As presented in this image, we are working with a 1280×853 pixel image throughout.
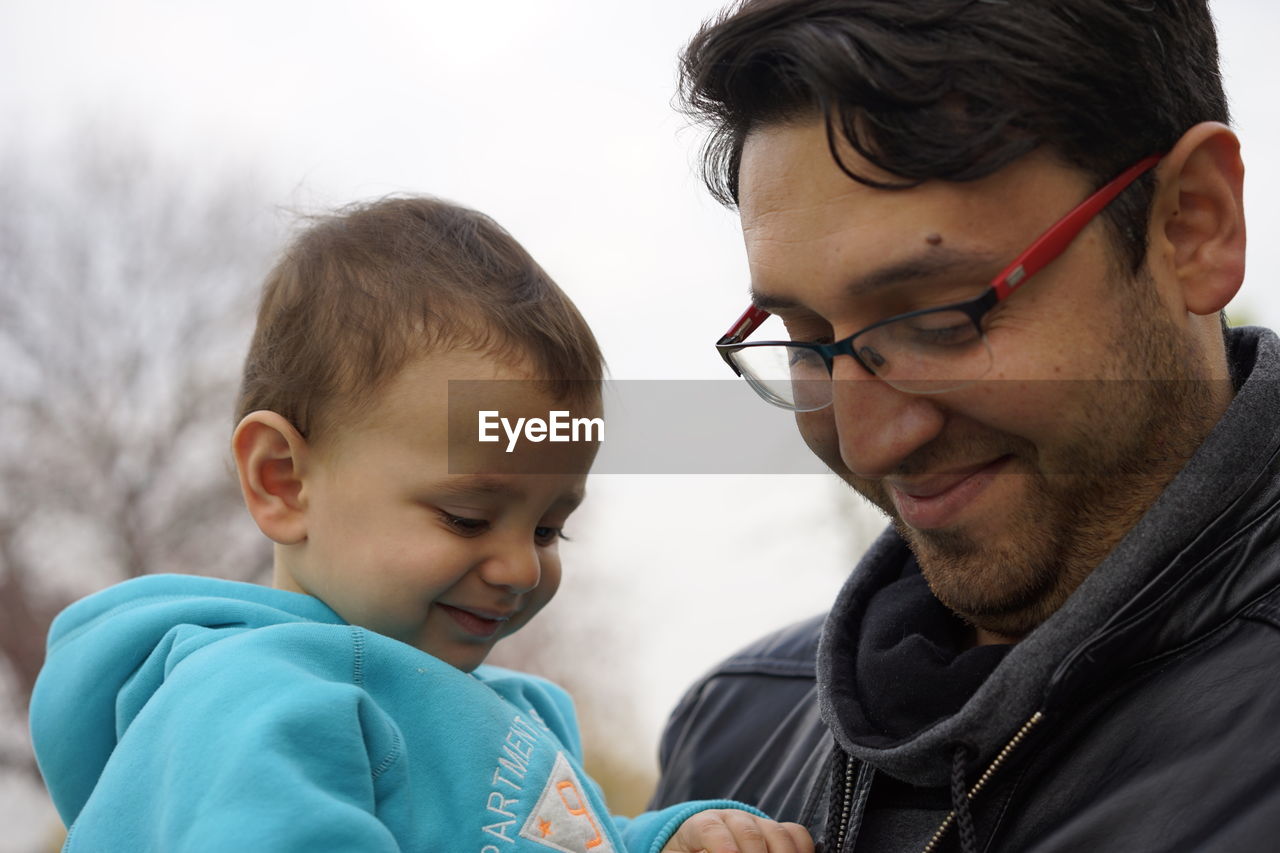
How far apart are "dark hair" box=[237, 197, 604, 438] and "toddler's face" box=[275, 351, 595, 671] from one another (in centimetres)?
4

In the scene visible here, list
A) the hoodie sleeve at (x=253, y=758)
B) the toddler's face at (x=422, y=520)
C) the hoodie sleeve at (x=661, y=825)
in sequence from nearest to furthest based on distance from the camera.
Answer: the hoodie sleeve at (x=253, y=758) → the toddler's face at (x=422, y=520) → the hoodie sleeve at (x=661, y=825)

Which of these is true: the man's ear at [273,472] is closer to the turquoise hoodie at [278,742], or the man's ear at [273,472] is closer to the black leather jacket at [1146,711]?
the turquoise hoodie at [278,742]

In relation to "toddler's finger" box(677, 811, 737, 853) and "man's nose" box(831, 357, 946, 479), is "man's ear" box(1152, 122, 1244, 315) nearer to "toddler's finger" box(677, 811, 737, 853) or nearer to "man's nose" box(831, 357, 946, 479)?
"man's nose" box(831, 357, 946, 479)

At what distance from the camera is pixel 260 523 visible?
6.07ft

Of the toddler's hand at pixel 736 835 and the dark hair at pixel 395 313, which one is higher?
the dark hair at pixel 395 313

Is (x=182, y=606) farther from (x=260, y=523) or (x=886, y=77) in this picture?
(x=886, y=77)

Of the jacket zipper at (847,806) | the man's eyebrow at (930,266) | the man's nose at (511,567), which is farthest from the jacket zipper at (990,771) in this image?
the man's nose at (511,567)

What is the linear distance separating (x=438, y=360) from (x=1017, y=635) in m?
0.91

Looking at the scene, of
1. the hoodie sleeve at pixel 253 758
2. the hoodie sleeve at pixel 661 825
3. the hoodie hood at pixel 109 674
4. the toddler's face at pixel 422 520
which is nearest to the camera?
the hoodie sleeve at pixel 253 758

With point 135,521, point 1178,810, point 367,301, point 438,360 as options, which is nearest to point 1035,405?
point 1178,810

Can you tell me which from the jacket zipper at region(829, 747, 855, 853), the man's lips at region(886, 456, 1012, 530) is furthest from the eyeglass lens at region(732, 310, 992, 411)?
the jacket zipper at region(829, 747, 855, 853)

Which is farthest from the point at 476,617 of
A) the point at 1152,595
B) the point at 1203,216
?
the point at 1203,216

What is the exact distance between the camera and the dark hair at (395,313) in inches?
71.8

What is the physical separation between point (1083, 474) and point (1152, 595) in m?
0.20
